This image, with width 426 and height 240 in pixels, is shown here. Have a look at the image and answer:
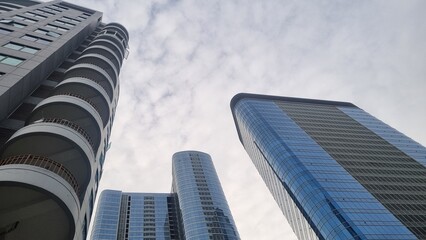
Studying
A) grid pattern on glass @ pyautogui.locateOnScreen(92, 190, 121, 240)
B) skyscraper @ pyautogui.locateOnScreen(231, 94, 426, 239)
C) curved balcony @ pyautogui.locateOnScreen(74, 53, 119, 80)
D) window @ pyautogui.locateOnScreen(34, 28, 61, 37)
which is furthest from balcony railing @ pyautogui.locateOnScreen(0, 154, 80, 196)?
grid pattern on glass @ pyautogui.locateOnScreen(92, 190, 121, 240)

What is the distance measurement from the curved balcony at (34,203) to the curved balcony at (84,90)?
10369 millimetres

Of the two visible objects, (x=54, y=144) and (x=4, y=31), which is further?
(x=4, y=31)

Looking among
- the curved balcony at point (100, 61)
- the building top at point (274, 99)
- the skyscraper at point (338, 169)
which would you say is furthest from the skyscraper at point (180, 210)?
the curved balcony at point (100, 61)

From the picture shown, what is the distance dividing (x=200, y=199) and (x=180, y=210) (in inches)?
536

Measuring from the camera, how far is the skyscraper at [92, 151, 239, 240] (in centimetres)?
12138

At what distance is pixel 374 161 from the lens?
93.8m

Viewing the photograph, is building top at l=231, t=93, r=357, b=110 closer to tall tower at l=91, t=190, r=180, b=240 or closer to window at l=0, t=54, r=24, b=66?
tall tower at l=91, t=190, r=180, b=240

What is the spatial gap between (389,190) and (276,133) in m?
34.5


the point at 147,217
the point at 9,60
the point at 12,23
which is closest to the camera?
the point at 9,60

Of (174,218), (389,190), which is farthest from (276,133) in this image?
(174,218)

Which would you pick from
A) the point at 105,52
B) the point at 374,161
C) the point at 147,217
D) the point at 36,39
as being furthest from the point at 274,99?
the point at 36,39

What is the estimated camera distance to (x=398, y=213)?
72125 millimetres

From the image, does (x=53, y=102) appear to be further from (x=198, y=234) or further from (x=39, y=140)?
(x=198, y=234)

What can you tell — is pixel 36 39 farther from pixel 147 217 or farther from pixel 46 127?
pixel 147 217
